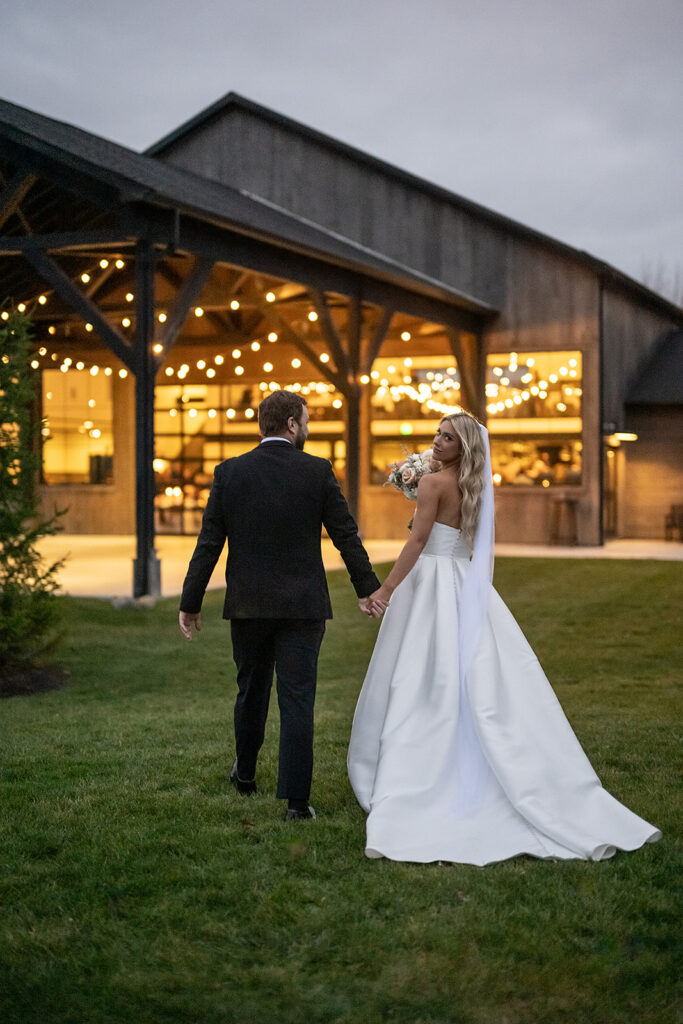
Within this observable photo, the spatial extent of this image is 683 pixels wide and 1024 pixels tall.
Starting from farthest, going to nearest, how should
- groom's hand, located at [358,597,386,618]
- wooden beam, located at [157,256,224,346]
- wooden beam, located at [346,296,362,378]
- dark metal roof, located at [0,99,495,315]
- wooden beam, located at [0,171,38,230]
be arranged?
wooden beam, located at [346,296,362,378] → wooden beam, located at [157,256,224,346] → wooden beam, located at [0,171,38,230] → dark metal roof, located at [0,99,495,315] → groom's hand, located at [358,597,386,618]

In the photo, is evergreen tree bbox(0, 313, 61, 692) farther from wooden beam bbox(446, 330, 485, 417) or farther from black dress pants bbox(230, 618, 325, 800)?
wooden beam bbox(446, 330, 485, 417)

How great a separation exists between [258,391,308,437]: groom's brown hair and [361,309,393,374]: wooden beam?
1169cm

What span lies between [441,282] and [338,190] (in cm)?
247

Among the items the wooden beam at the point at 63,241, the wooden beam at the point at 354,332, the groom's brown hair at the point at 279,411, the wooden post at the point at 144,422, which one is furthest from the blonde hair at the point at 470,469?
the wooden beam at the point at 354,332

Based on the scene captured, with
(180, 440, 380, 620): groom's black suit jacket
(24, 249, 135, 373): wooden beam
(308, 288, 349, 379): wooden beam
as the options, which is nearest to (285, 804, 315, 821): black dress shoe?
(180, 440, 380, 620): groom's black suit jacket

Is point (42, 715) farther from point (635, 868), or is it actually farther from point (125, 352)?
point (125, 352)

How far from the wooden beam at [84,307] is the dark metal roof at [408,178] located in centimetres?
Answer: 835

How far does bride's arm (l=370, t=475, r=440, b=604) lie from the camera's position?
467 cm

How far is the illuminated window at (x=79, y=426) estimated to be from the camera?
20.4m

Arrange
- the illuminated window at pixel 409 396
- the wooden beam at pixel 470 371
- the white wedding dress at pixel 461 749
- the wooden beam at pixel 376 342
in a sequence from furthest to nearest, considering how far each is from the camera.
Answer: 1. the illuminated window at pixel 409 396
2. the wooden beam at pixel 470 371
3. the wooden beam at pixel 376 342
4. the white wedding dress at pixel 461 749

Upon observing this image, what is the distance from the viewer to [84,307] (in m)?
11.6

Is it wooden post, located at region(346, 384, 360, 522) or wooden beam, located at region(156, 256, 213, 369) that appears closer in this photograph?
wooden beam, located at region(156, 256, 213, 369)

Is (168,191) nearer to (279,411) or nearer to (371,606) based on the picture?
(279,411)

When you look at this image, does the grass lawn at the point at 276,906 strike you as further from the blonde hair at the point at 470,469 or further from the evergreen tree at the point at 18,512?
the evergreen tree at the point at 18,512
